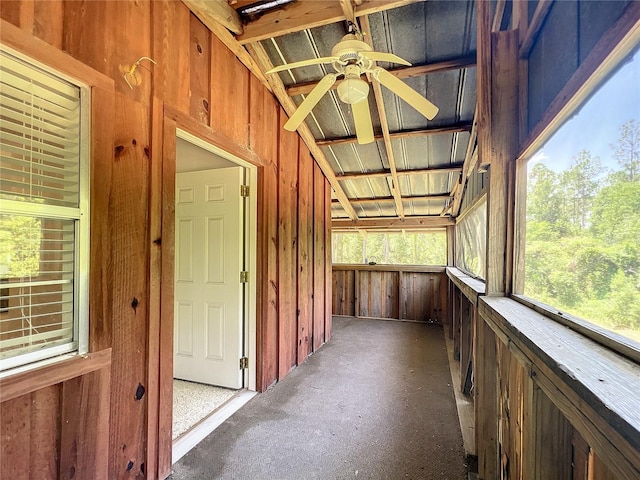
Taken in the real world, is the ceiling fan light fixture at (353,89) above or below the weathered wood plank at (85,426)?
above

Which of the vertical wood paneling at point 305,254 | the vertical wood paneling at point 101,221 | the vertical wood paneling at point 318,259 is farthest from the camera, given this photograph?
the vertical wood paneling at point 318,259

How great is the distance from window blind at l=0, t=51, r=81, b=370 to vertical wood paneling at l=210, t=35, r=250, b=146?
3.15 feet

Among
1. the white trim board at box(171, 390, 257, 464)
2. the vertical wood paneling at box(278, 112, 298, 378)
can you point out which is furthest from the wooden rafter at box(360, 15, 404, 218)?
the white trim board at box(171, 390, 257, 464)

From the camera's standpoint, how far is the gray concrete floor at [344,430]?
5.98ft

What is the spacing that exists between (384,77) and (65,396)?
2185 mm

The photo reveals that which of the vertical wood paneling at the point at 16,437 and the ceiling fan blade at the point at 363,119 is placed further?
the ceiling fan blade at the point at 363,119

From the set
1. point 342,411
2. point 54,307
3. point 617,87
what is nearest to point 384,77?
point 617,87

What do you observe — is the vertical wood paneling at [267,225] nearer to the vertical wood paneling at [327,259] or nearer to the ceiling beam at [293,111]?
the ceiling beam at [293,111]

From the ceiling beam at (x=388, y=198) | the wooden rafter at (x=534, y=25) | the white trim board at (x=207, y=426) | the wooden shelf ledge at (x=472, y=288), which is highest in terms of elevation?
the wooden rafter at (x=534, y=25)

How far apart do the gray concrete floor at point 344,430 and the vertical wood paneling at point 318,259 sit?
1.98 feet

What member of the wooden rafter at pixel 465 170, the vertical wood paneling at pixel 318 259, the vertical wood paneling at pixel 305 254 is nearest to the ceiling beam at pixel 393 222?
the wooden rafter at pixel 465 170

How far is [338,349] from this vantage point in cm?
409

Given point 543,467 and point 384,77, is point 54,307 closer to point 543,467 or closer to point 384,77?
point 543,467

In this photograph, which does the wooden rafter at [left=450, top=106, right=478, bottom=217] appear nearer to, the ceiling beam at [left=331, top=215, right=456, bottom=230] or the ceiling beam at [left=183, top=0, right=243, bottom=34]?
the ceiling beam at [left=331, top=215, right=456, bottom=230]
